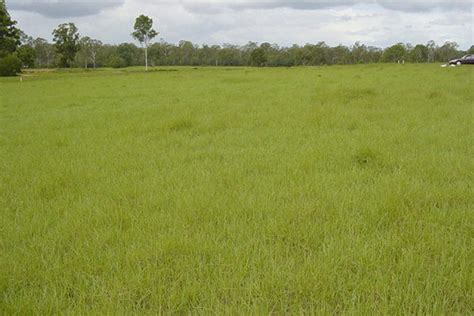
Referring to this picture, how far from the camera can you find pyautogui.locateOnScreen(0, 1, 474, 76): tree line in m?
71.1

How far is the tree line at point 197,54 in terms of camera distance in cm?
7106

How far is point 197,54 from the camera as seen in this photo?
111 metres

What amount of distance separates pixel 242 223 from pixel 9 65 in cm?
5008

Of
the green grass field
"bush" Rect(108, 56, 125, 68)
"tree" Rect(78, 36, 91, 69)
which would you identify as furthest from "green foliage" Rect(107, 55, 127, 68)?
the green grass field

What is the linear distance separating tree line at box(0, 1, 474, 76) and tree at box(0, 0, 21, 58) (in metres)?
26.7

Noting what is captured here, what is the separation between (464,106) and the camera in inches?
453

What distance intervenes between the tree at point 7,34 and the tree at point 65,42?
25753 mm

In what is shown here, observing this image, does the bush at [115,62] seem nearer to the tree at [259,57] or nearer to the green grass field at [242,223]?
the tree at [259,57]

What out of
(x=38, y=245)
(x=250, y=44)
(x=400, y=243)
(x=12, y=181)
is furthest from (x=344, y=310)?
(x=250, y=44)

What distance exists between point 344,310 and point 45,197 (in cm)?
421

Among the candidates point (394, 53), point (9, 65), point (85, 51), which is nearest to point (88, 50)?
point (85, 51)

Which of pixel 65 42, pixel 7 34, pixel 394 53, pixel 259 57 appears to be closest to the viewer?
pixel 7 34

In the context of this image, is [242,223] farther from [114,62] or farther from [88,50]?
[88,50]

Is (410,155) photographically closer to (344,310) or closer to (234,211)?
(234,211)
